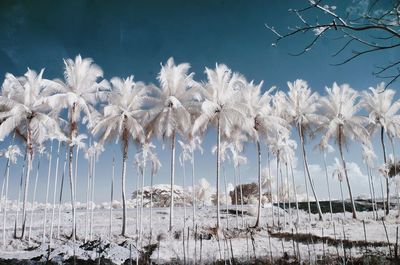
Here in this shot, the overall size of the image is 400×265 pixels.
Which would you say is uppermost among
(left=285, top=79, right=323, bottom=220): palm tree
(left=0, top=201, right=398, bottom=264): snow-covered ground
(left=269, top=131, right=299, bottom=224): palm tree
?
(left=285, top=79, right=323, bottom=220): palm tree

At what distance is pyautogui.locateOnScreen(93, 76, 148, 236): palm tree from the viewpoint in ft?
79.2

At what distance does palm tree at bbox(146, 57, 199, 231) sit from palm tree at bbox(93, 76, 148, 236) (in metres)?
1.19

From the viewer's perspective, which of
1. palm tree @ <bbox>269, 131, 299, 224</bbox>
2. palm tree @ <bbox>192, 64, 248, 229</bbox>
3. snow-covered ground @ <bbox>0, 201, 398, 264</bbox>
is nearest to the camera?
snow-covered ground @ <bbox>0, 201, 398, 264</bbox>

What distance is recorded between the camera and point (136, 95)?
83.5 feet

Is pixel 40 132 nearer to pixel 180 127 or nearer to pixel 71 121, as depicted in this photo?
pixel 71 121

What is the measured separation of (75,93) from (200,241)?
15.5 m

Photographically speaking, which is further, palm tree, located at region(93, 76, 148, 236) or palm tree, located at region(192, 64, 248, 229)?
palm tree, located at region(93, 76, 148, 236)

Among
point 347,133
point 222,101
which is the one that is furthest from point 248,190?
point 222,101

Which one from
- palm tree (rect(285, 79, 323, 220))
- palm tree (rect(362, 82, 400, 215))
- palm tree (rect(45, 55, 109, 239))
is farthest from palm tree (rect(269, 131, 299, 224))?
palm tree (rect(45, 55, 109, 239))

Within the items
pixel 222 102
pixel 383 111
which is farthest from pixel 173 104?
pixel 383 111

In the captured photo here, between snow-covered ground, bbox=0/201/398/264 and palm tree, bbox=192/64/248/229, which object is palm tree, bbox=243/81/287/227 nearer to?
palm tree, bbox=192/64/248/229

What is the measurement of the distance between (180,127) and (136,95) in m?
4.10

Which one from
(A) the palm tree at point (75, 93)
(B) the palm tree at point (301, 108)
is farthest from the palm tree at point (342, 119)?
(A) the palm tree at point (75, 93)

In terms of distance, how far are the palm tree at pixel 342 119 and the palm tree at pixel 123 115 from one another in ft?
51.4
